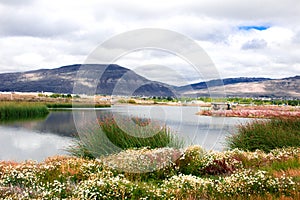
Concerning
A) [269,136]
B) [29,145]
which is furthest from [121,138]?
[29,145]

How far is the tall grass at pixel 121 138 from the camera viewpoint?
39.6 ft

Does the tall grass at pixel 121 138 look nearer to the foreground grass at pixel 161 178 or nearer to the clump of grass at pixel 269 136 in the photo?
the foreground grass at pixel 161 178

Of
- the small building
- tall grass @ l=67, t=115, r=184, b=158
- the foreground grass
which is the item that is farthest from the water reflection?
the small building

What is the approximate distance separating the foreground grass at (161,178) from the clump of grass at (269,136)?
8.99 ft

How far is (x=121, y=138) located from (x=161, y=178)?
2.63 m

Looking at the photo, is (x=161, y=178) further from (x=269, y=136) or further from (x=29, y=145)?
(x=29, y=145)

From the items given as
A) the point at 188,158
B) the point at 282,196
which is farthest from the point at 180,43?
the point at 282,196

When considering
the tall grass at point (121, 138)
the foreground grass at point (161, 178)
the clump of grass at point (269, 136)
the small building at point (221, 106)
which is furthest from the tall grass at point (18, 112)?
the foreground grass at point (161, 178)

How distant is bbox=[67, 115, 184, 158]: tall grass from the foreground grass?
1.32 m

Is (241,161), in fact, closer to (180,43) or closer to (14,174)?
(180,43)

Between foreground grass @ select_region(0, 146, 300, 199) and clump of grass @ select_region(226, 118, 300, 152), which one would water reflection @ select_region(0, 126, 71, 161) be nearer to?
foreground grass @ select_region(0, 146, 300, 199)

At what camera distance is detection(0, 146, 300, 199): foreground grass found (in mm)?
7152

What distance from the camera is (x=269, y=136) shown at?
14602 mm

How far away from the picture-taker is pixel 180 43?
1352 cm
